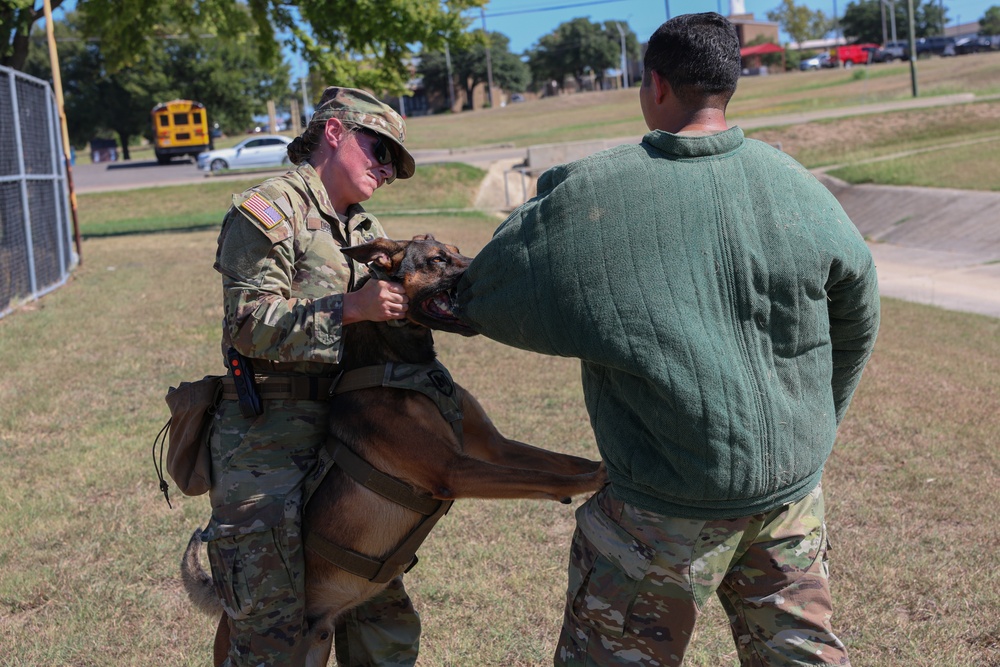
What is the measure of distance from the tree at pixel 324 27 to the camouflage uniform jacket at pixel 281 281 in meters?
13.5

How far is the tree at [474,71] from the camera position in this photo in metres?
82.9

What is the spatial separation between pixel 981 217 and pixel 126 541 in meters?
14.0

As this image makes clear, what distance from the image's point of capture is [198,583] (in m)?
2.96

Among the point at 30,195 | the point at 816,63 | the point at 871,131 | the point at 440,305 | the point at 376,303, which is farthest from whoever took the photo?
the point at 816,63

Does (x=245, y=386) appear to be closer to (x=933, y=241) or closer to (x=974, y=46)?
(x=933, y=241)

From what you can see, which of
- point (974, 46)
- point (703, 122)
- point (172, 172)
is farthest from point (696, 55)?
point (974, 46)

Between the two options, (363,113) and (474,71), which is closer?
(363,113)

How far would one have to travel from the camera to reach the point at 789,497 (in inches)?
84.1

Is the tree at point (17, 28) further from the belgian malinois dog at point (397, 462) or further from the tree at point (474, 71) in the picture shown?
the tree at point (474, 71)

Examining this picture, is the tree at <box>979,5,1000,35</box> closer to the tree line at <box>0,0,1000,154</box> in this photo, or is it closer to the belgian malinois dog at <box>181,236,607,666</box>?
the tree line at <box>0,0,1000,154</box>

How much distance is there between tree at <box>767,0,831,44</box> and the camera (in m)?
93.9

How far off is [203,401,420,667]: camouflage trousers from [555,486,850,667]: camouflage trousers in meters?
0.89

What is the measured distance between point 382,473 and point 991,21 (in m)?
107

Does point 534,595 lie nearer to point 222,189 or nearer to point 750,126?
point 222,189
